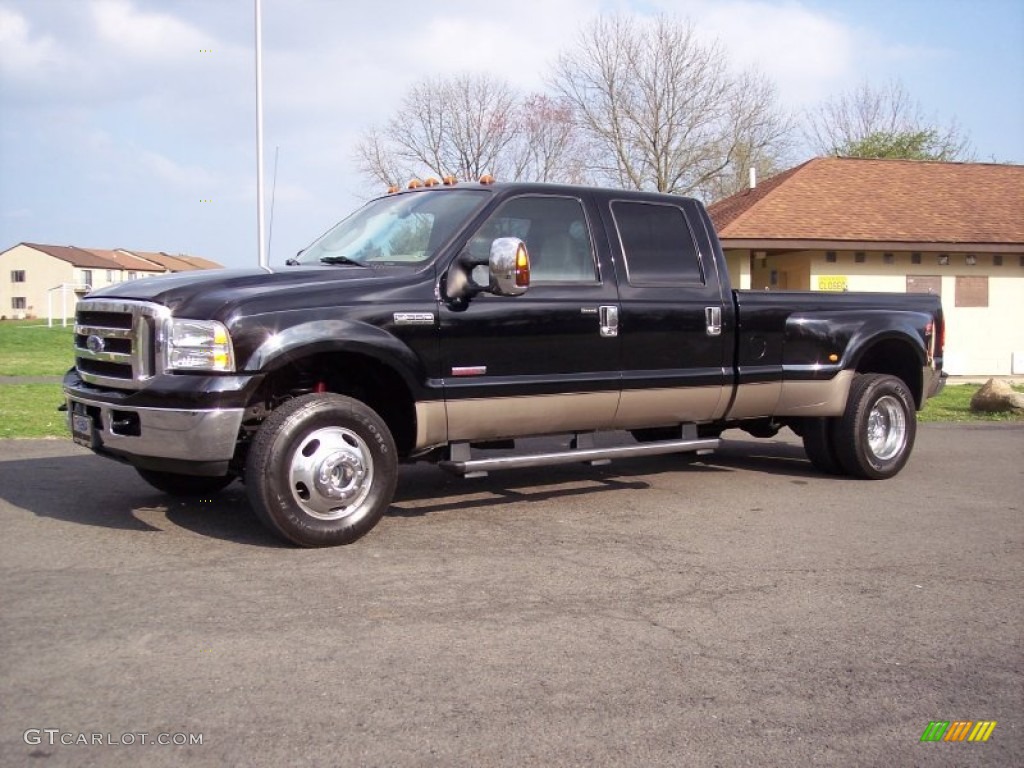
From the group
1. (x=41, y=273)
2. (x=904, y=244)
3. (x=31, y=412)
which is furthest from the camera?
(x=41, y=273)

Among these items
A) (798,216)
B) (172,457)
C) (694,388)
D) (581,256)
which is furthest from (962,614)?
(798,216)

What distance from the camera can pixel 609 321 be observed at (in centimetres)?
660

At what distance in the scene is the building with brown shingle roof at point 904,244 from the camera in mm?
19984

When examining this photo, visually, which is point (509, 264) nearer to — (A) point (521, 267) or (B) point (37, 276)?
(A) point (521, 267)

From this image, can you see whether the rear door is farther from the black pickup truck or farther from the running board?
the running board

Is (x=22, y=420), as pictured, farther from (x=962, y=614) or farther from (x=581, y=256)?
(x=962, y=614)

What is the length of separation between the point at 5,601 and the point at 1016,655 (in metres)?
4.34

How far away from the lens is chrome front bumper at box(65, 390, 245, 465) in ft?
17.0

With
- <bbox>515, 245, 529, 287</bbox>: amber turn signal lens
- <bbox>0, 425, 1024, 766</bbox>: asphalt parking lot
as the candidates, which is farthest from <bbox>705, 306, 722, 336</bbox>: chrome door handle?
<bbox>515, 245, 529, 287</bbox>: amber turn signal lens

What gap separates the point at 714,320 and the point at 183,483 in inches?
151

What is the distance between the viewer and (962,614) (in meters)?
4.62

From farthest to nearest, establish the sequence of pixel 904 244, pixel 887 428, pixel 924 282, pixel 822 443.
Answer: pixel 924 282 → pixel 904 244 → pixel 887 428 → pixel 822 443

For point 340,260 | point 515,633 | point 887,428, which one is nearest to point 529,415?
point 340,260

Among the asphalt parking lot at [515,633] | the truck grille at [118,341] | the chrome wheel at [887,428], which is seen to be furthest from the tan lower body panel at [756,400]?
the truck grille at [118,341]
